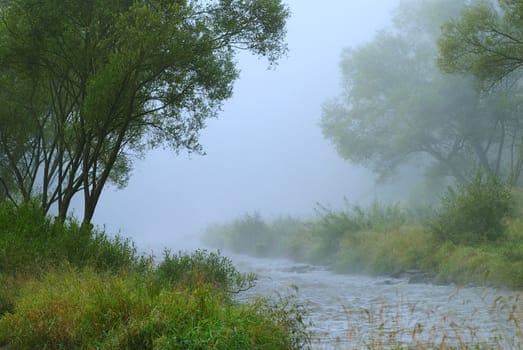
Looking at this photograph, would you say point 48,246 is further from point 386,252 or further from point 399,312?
point 386,252

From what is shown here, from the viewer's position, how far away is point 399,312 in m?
11.7

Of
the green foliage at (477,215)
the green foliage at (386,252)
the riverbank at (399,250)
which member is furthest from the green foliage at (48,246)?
the green foliage at (477,215)

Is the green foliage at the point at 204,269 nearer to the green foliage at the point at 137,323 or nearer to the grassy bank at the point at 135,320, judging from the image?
the grassy bank at the point at 135,320

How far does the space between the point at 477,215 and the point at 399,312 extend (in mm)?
11043

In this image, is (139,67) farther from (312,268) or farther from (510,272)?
(312,268)

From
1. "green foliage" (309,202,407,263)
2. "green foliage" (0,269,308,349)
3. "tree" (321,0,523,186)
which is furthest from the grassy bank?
"tree" (321,0,523,186)

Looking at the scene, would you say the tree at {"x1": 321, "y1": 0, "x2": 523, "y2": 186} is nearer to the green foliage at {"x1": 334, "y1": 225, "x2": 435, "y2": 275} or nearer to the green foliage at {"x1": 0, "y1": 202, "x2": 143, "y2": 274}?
the green foliage at {"x1": 334, "y1": 225, "x2": 435, "y2": 275}

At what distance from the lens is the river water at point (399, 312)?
8.02 m

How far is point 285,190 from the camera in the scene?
159750mm

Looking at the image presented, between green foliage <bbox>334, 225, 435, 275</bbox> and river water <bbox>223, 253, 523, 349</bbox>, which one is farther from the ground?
green foliage <bbox>334, 225, 435, 275</bbox>

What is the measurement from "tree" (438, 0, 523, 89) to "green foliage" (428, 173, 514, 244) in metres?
4.31

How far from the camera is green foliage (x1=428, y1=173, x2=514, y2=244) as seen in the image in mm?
20641

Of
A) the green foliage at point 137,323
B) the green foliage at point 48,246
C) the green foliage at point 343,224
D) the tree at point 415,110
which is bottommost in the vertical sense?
the green foliage at point 137,323

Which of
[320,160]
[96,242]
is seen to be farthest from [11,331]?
[320,160]
